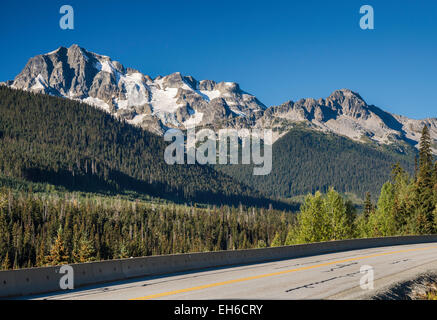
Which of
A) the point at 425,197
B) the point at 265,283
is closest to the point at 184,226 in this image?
the point at 425,197

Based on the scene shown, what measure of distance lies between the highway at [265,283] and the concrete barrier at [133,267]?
54 cm

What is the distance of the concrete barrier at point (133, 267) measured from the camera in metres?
13.8

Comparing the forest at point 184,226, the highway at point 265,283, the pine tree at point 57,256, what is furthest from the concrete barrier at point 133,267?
the pine tree at point 57,256

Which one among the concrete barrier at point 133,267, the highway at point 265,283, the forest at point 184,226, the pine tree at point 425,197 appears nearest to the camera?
the highway at point 265,283

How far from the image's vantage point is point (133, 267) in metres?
17.8

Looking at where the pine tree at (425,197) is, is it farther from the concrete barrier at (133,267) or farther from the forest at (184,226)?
the concrete barrier at (133,267)

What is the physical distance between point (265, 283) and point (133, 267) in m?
5.48

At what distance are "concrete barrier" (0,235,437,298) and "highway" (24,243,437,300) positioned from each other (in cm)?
54

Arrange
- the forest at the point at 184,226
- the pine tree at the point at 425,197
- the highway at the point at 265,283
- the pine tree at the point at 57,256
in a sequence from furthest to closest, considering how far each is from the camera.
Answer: the pine tree at the point at 57,256 → the forest at the point at 184,226 → the pine tree at the point at 425,197 → the highway at the point at 265,283

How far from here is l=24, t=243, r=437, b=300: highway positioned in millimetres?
13555

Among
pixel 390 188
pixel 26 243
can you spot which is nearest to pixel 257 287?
pixel 390 188
